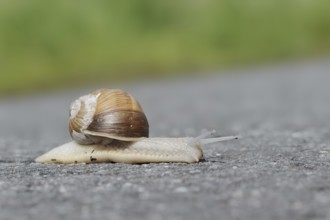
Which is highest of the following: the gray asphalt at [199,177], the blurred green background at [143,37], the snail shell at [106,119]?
the blurred green background at [143,37]

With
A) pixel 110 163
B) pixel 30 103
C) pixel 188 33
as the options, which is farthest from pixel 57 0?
pixel 110 163

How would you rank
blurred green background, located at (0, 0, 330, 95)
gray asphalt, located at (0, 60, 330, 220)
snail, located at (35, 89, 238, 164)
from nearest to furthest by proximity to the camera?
1. gray asphalt, located at (0, 60, 330, 220)
2. snail, located at (35, 89, 238, 164)
3. blurred green background, located at (0, 0, 330, 95)

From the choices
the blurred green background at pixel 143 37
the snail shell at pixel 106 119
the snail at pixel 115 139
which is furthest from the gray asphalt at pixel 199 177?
the blurred green background at pixel 143 37

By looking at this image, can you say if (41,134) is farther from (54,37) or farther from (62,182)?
(54,37)

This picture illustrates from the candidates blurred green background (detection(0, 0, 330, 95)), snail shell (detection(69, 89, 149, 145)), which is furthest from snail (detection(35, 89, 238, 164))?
blurred green background (detection(0, 0, 330, 95))

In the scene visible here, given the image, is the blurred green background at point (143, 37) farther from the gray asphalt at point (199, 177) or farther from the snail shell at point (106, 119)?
the snail shell at point (106, 119)

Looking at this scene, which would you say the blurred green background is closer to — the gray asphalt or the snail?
the gray asphalt

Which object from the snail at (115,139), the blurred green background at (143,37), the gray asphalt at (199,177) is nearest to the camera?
the gray asphalt at (199,177)
